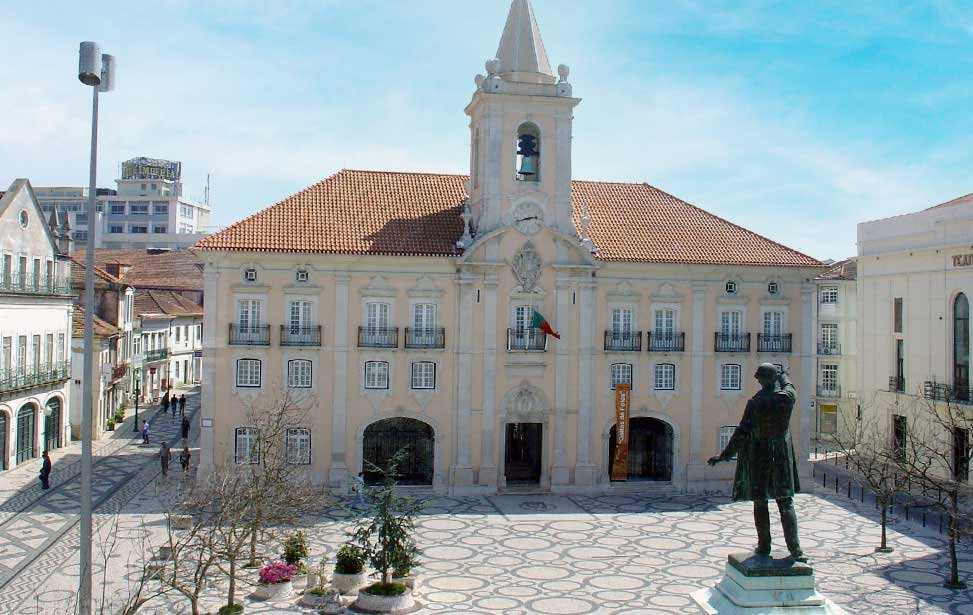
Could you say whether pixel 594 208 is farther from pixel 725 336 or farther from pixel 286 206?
pixel 286 206

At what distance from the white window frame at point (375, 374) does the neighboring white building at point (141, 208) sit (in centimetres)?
7744

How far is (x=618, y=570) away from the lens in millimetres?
27031

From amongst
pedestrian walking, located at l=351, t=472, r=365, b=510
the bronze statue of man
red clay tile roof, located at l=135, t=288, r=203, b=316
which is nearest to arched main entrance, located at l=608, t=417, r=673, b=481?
pedestrian walking, located at l=351, t=472, r=365, b=510

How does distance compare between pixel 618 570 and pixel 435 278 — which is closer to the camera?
pixel 618 570

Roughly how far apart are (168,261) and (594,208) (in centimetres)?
5264

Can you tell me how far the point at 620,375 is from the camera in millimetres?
38656

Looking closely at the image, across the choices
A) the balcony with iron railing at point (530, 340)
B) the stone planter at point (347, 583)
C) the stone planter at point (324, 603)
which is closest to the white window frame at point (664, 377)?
the balcony with iron railing at point (530, 340)

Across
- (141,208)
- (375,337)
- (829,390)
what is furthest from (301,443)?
(141,208)

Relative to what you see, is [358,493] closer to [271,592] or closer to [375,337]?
[375,337]

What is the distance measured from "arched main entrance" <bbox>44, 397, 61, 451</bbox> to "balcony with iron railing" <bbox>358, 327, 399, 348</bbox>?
17.6 meters

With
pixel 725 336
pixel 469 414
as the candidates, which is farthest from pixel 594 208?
pixel 469 414

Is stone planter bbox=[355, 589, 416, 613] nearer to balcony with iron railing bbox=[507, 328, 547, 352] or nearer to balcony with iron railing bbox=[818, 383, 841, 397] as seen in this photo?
balcony with iron railing bbox=[507, 328, 547, 352]

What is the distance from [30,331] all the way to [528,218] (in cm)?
2282

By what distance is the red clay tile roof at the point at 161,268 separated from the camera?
81.3 metres
